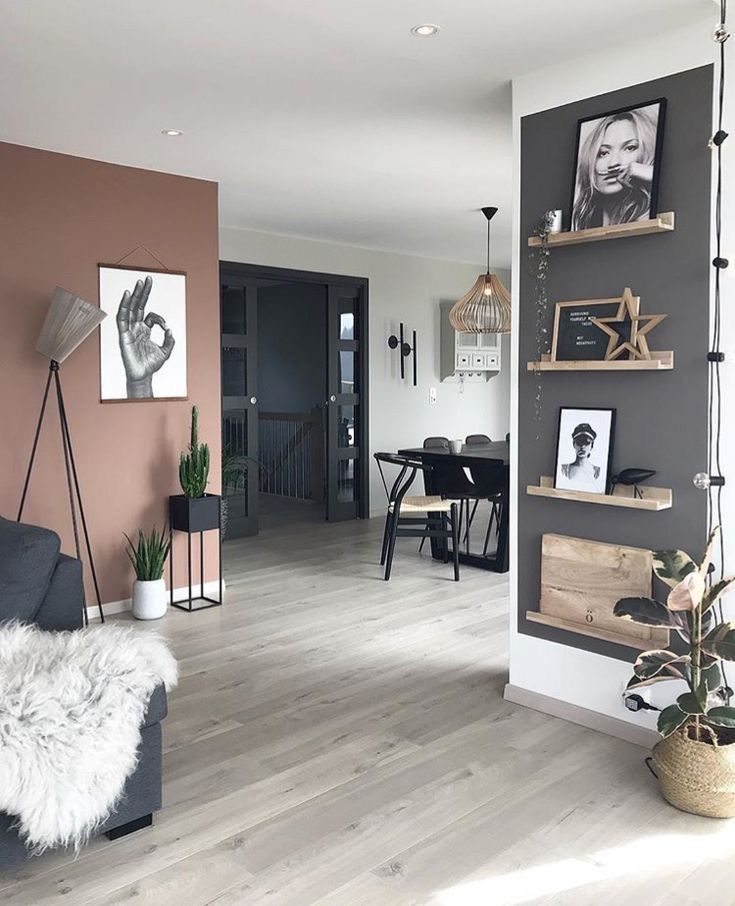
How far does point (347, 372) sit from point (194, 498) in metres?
3.33

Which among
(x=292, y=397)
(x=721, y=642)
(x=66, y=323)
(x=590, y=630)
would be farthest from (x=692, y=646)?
(x=292, y=397)

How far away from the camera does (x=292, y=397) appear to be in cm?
938

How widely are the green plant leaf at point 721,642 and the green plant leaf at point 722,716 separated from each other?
168 mm

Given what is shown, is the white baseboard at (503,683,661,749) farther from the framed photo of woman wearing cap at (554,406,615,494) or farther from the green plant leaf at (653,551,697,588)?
the framed photo of woman wearing cap at (554,406,615,494)

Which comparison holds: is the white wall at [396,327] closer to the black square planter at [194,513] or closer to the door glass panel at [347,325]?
the door glass panel at [347,325]

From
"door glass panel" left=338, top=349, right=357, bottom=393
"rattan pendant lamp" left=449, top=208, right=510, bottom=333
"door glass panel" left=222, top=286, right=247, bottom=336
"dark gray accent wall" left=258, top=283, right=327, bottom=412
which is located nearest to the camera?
"rattan pendant lamp" left=449, top=208, right=510, bottom=333

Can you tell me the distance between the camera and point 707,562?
8.92ft

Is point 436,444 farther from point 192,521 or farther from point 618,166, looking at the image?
point 618,166

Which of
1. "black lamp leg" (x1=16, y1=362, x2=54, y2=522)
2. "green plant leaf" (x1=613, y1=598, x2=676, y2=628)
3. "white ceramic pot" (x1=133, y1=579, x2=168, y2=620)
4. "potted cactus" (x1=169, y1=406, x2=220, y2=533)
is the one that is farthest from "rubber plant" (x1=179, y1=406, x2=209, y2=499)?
"green plant leaf" (x1=613, y1=598, x2=676, y2=628)

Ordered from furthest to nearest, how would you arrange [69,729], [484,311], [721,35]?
[484,311], [721,35], [69,729]

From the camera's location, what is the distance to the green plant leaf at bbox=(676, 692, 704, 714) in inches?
100

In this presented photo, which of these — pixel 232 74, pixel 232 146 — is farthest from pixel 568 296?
pixel 232 146

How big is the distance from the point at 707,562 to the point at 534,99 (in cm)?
190

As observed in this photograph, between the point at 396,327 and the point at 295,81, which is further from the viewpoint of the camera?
the point at 396,327
